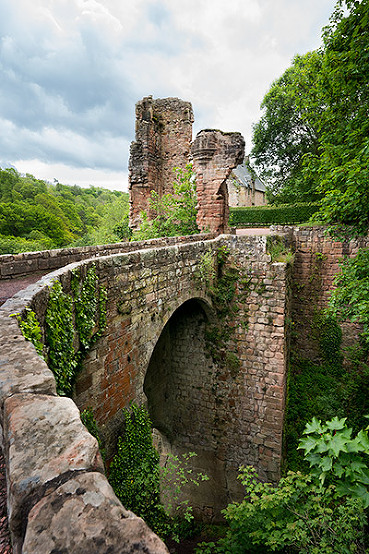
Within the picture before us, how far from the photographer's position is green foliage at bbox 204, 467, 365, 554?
2973 mm

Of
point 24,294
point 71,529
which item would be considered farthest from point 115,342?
point 71,529

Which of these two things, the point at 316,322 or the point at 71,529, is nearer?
the point at 71,529

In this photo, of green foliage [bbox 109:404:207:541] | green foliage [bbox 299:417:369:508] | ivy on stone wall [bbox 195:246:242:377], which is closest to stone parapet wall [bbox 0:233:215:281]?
ivy on stone wall [bbox 195:246:242:377]

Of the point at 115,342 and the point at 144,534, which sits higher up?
the point at 144,534

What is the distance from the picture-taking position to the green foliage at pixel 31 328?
2242 mm

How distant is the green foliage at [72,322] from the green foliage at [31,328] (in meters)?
0.36

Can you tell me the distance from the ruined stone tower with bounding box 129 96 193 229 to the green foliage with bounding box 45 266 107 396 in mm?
11836

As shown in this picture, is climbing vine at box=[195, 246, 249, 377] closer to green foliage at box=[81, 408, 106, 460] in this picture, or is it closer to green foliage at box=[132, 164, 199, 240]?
green foliage at box=[81, 408, 106, 460]

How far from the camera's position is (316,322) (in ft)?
36.0

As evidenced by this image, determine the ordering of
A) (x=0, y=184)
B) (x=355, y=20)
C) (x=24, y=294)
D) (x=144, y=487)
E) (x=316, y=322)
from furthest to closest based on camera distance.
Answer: (x=0, y=184)
(x=316, y=322)
(x=355, y=20)
(x=144, y=487)
(x=24, y=294)

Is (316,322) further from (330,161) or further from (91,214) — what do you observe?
(91,214)

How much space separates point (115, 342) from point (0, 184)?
1717 inches

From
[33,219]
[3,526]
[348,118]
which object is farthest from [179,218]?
[33,219]

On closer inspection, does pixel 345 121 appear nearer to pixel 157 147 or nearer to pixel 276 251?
pixel 276 251
